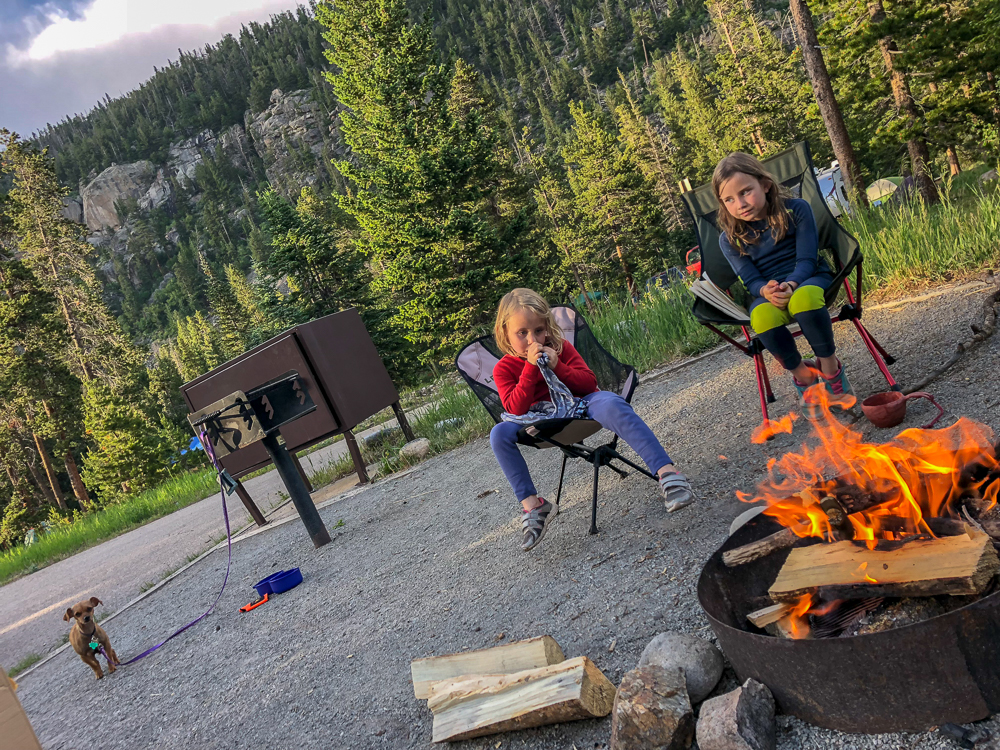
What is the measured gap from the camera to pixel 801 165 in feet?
13.2

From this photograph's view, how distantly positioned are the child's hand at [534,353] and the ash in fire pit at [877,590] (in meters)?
1.24

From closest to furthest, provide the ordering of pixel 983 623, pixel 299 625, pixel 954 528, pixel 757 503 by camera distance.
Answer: pixel 983 623, pixel 954 528, pixel 757 503, pixel 299 625

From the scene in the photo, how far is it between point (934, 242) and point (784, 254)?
7.45ft

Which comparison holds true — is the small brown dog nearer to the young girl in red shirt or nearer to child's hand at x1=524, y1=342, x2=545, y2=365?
the young girl in red shirt

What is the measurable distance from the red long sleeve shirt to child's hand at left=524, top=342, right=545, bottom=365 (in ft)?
0.19

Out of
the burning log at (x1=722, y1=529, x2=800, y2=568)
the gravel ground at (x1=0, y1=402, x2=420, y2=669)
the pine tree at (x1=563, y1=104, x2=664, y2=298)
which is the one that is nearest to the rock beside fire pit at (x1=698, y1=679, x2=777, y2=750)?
the burning log at (x1=722, y1=529, x2=800, y2=568)

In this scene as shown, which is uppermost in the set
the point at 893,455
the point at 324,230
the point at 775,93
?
the point at 775,93

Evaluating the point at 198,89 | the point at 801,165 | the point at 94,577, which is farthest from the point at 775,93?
the point at 198,89

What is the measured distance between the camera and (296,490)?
4.27m

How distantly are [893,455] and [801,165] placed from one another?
10.2 feet

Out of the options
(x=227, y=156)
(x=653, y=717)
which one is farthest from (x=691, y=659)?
(x=227, y=156)

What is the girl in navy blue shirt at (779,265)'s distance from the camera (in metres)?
2.69

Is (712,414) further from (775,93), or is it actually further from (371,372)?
(775,93)

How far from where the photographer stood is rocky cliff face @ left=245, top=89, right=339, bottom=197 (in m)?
83.8
